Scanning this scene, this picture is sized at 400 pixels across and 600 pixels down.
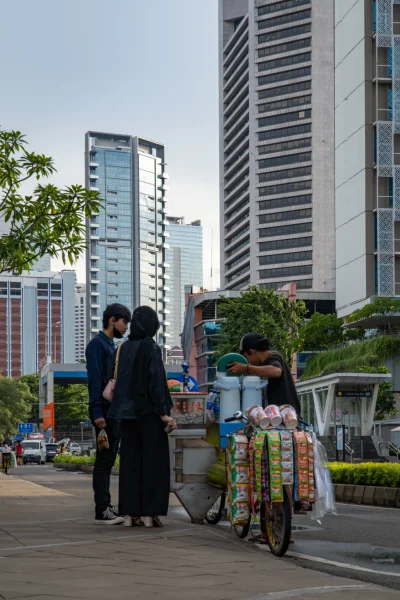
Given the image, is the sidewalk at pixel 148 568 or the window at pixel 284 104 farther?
the window at pixel 284 104

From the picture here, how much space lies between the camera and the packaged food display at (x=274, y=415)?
8.52 meters

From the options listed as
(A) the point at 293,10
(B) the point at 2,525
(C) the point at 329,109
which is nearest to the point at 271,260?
(C) the point at 329,109

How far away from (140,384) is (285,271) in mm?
135200

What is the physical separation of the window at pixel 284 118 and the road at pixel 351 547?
13507cm

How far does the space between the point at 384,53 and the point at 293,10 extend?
72298 millimetres

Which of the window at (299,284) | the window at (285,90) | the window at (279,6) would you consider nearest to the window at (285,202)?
the window at (299,284)

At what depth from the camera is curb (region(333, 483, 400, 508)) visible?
16.8 metres

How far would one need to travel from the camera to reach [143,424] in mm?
9516

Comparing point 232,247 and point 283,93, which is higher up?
point 283,93

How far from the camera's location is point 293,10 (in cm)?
14512

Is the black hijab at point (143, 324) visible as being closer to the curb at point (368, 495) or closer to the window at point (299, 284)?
the curb at point (368, 495)

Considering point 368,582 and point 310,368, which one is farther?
point 310,368

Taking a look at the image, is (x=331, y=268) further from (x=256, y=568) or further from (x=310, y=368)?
(x=256, y=568)

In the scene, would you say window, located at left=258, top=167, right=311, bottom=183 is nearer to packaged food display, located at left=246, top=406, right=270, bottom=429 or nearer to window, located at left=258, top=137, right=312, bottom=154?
window, located at left=258, top=137, right=312, bottom=154
